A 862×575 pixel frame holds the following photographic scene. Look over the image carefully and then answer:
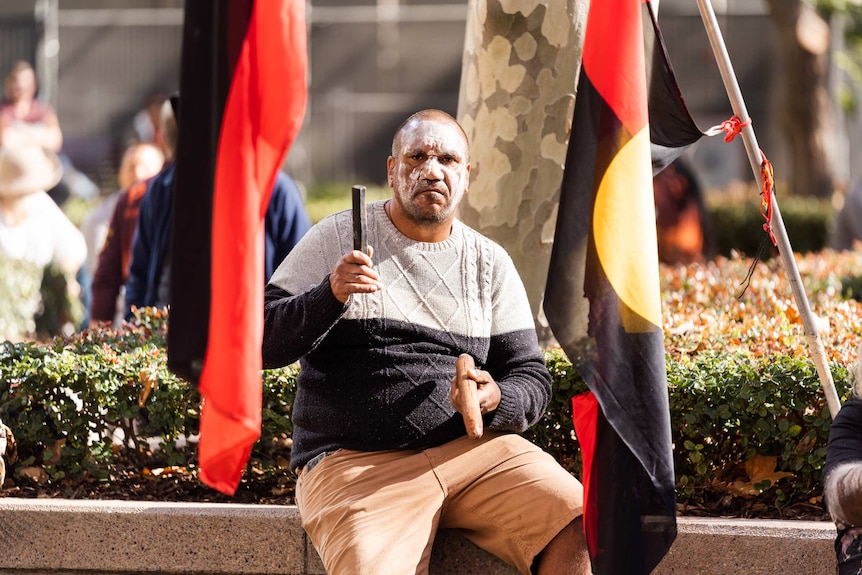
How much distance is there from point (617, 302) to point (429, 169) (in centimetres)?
74

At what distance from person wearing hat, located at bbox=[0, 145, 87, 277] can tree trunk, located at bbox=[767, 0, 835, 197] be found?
33.4 feet

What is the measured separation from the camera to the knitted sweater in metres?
4.16

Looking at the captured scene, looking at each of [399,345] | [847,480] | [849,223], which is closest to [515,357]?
[399,345]

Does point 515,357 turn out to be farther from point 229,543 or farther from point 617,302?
point 229,543

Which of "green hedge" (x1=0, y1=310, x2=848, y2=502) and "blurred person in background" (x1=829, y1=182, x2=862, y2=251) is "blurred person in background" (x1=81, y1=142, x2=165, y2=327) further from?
"blurred person in background" (x1=829, y1=182, x2=862, y2=251)

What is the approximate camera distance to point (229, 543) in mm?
4520

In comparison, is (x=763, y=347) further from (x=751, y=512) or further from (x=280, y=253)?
(x=280, y=253)

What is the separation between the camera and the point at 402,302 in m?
4.26

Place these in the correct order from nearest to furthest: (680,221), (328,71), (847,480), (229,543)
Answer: (847,480) < (229,543) < (680,221) < (328,71)

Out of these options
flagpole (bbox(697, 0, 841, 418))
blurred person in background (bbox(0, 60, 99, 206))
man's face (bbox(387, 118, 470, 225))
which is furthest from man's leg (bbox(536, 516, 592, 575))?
blurred person in background (bbox(0, 60, 99, 206))

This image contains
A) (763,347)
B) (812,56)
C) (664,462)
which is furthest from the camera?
(812,56)

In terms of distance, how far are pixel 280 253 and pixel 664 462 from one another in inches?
117

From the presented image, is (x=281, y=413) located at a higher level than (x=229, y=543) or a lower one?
higher

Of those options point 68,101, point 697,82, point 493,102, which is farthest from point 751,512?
point 68,101
